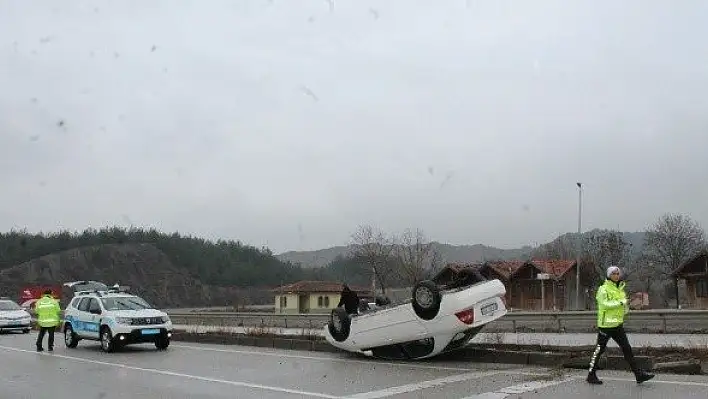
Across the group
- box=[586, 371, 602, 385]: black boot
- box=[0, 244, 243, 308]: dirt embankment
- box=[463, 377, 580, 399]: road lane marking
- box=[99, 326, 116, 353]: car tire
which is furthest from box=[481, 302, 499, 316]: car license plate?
box=[0, 244, 243, 308]: dirt embankment

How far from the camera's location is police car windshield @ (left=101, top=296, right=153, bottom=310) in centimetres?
2036

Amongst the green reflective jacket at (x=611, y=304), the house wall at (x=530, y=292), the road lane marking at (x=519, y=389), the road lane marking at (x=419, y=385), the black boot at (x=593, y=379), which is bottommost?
the house wall at (x=530, y=292)

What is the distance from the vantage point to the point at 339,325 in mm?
16438

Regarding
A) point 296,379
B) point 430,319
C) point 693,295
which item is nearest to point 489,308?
point 430,319

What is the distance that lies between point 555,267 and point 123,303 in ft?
163

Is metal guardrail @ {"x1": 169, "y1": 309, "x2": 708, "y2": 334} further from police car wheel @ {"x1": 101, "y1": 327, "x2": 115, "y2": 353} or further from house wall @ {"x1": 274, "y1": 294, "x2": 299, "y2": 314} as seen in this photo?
house wall @ {"x1": 274, "y1": 294, "x2": 299, "y2": 314}

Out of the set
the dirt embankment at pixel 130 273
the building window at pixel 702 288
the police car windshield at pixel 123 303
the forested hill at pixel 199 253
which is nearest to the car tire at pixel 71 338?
the police car windshield at pixel 123 303

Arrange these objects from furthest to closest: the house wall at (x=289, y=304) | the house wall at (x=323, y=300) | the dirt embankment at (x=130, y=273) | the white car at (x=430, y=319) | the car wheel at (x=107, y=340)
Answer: the dirt embankment at (x=130, y=273), the house wall at (x=289, y=304), the house wall at (x=323, y=300), the car wheel at (x=107, y=340), the white car at (x=430, y=319)

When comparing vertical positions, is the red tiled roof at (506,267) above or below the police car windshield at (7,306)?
above

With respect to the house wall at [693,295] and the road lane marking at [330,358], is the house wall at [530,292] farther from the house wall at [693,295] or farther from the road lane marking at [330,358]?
the road lane marking at [330,358]

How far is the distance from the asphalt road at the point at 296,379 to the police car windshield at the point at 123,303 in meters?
2.13

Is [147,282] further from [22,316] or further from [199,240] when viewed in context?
[22,316]

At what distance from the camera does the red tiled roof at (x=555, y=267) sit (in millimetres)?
61737

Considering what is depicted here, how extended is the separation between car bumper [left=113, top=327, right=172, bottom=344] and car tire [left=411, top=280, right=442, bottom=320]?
28.8 ft
